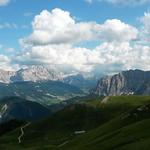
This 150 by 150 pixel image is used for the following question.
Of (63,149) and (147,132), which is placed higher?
(147,132)

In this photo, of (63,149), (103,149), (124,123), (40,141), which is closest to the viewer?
(103,149)

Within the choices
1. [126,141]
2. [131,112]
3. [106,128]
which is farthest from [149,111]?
[126,141]

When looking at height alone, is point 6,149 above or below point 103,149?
below

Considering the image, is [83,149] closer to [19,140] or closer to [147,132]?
[147,132]

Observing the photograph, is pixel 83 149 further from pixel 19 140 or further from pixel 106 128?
pixel 19 140

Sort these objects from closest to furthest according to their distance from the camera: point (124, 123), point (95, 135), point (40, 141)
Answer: point (95, 135)
point (124, 123)
point (40, 141)

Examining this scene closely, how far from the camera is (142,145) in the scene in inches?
3570

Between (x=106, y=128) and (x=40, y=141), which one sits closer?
(x=106, y=128)

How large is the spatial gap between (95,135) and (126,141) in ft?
131

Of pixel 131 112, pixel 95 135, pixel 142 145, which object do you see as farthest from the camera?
pixel 131 112

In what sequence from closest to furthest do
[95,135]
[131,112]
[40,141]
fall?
1. [95,135]
2. [131,112]
3. [40,141]

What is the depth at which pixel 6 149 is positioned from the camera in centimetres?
16512

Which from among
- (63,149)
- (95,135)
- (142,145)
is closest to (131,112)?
(95,135)

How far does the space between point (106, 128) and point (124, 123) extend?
7.15m
